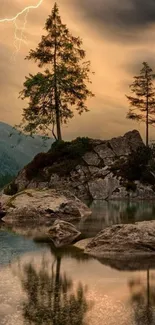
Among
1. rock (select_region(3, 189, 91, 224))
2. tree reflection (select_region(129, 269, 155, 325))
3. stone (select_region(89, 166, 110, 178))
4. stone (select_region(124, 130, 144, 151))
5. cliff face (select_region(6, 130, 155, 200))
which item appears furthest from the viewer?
stone (select_region(124, 130, 144, 151))

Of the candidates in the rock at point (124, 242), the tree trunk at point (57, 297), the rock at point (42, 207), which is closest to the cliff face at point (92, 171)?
the rock at point (42, 207)

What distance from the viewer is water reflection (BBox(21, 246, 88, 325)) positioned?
21.2ft

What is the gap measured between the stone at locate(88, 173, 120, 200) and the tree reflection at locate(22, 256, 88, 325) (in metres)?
35.2

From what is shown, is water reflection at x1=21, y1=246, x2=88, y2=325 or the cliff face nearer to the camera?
water reflection at x1=21, y1=246, x2=88, y2=325

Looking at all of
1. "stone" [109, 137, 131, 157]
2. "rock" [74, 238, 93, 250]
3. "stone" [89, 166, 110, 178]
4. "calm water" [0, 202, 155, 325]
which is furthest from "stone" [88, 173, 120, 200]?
"calm water" [0, 202, 155, 325]

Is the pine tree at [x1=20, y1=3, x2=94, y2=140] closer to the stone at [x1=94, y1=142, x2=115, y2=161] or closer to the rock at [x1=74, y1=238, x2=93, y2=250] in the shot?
the stone at [x1=94, y1=142, x2=115, y2=161]

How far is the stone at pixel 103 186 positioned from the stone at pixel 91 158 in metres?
3.34

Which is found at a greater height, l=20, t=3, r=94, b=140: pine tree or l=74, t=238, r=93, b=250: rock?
l=20, t=3, r=94, b=140: pine tree

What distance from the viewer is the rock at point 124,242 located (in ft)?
39.0

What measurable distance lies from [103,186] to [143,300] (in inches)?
1499

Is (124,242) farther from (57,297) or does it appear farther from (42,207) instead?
(42,207)

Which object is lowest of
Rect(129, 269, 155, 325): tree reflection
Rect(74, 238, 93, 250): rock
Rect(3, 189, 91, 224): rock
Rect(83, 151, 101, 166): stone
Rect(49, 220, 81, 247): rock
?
Rect(129, 269, 155, 325): tree reflection

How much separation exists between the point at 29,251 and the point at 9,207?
10.8 metres

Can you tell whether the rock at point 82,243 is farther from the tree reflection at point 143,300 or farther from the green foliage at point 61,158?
the green foliage at point 61,158
